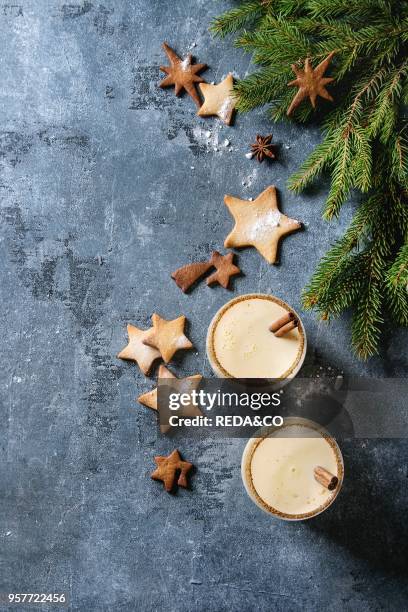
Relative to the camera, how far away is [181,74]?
5.35 ft

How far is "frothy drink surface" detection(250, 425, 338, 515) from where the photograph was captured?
4.71 ft

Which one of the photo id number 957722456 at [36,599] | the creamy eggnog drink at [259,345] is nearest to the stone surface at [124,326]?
the photo id number 957722456 at [36,599]

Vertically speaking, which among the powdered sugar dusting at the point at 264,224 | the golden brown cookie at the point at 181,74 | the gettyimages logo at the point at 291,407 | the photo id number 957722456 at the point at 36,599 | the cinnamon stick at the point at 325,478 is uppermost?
the golden brown cookie at the point at 181,74

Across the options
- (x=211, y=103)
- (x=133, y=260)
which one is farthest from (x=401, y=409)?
(x=211, y=103)

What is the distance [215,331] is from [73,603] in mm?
766

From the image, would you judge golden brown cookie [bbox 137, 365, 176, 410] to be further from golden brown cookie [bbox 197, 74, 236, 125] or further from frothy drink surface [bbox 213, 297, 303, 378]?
golden brown cookie [bbox 197, 74, 236, 125]

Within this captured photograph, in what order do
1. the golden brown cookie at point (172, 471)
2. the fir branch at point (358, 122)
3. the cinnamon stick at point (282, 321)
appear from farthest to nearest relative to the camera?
the golden brown cookie at point (172, 471) < the cinnamon stick at point (282, 321) < the fir branch at point (358, 122)

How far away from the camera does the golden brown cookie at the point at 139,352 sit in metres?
1.61

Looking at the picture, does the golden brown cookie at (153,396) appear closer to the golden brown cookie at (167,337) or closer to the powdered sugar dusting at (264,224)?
the golden brown cookie at (167,337)

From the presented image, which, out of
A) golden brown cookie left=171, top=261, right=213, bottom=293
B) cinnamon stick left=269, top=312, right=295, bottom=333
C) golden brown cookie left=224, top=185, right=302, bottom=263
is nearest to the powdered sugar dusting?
golden brown cookie left=224, top=185, right=302, bottom=263

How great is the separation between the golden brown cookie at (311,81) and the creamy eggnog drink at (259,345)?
1.46 ft

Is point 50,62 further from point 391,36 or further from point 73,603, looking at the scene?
point 73,603

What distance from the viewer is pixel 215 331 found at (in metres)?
1.50

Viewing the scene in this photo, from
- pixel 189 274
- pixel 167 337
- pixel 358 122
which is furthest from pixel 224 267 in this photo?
pixel 358 122
